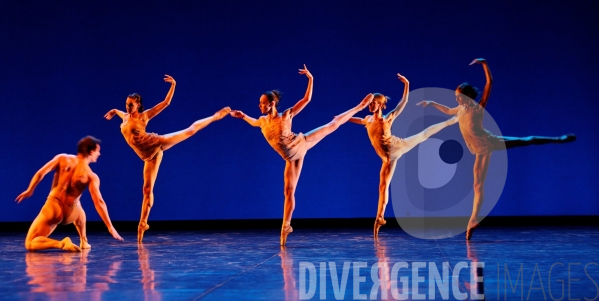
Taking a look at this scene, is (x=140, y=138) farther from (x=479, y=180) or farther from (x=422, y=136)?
(x=479, y=180)

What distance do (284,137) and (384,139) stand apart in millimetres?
1168

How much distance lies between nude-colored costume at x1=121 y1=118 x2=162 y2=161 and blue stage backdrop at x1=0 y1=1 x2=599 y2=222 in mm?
1717

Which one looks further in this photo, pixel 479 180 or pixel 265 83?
pixel 265 83

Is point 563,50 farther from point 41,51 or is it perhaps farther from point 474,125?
point 41,51

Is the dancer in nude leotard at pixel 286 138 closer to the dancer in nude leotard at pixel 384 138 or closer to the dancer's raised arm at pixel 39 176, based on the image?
the dancer in nude leotard at pixel 384 138

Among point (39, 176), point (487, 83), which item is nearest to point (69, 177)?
point (39, 176)

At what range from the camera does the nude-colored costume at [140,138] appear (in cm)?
657

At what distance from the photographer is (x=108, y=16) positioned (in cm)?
843

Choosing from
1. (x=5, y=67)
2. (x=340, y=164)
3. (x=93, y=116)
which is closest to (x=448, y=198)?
(x=340, y=164)

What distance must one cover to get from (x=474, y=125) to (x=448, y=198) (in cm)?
210

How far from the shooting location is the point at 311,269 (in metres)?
4.11

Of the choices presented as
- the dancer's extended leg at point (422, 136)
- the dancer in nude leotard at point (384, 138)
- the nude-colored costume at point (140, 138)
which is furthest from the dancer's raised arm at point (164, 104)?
the dancer's extended leg at point (422, 136)

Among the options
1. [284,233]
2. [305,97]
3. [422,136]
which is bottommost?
[284,233]

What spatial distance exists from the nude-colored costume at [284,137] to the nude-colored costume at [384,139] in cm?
89
